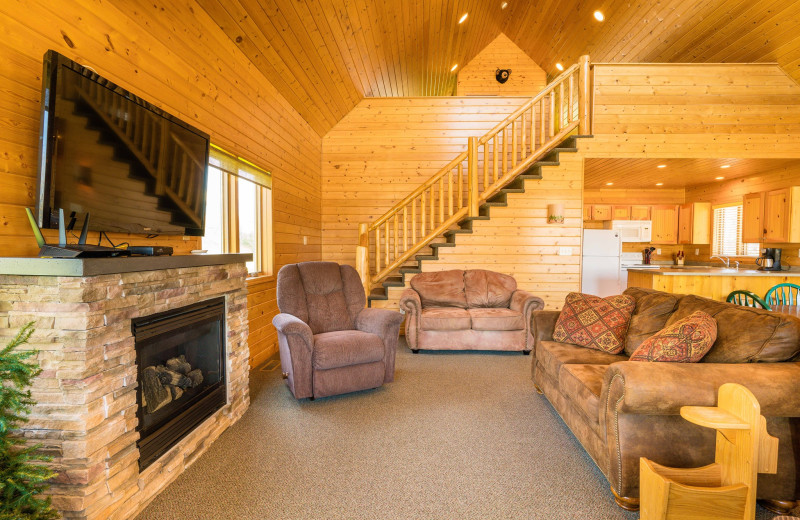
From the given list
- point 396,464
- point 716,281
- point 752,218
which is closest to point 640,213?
point 752,218

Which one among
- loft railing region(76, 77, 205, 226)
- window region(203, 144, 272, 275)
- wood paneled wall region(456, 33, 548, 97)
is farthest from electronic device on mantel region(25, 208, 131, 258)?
wood paneled wall region(456, 33, 548, 97)

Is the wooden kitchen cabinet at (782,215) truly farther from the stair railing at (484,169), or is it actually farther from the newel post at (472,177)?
the newel post at (472,177)

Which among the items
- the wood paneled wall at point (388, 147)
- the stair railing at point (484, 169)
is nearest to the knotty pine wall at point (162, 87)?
the stair railing at point (484, 169)

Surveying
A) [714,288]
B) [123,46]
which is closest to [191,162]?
[123,46]

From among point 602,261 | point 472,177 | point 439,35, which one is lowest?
point 602,261

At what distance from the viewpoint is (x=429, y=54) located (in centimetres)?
628

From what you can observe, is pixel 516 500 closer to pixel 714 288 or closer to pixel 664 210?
pixel 714 288

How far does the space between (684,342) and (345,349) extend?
6.83ft

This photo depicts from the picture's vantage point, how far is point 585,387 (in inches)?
85.4

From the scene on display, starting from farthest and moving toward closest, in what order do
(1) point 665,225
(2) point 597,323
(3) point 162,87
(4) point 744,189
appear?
(1) point 665,225, (4) point 744,189, (2) point 597,323, (3) point 162,87

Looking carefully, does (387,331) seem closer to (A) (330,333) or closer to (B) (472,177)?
(A) (330,333)

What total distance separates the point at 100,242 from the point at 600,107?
5.34 meters

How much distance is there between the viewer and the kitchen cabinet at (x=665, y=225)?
7789 millimetres

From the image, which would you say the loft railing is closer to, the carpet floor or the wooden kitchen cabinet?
the carpet floor
